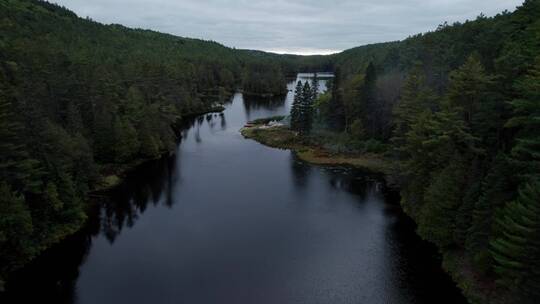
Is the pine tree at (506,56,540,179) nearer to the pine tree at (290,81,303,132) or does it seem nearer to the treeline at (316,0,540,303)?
the treeline at (316,0,540,303)

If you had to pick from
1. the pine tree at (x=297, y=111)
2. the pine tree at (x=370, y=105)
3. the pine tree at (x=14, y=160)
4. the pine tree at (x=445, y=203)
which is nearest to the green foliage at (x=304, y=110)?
the pine tree at (x=297, y=111)

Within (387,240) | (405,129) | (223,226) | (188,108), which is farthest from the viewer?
(188,108)

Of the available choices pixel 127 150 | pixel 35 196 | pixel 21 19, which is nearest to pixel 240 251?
pixel 35 196

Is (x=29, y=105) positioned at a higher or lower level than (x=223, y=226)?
higher

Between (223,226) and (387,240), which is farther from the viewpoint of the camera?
(223,226)

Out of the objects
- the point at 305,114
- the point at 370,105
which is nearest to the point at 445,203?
the point at 370,105

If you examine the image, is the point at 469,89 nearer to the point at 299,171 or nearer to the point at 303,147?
the point at 299,171

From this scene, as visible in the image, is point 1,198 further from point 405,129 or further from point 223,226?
point 405,129
